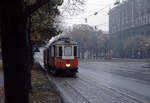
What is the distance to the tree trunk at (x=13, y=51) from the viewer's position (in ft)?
14.2

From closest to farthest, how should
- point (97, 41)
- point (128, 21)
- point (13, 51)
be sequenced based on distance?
point (13, 51)
point (128, 21)
point (97, 41)

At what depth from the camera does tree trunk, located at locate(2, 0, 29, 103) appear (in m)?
4.33

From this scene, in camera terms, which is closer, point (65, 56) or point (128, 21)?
point (65, 56)

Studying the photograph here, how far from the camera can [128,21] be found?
82.9m

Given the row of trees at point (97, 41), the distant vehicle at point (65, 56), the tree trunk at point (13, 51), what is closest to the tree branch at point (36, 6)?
the tree trunk at point (13, 51)

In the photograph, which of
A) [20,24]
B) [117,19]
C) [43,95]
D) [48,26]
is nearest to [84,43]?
[117,19]

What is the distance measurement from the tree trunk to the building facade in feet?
232

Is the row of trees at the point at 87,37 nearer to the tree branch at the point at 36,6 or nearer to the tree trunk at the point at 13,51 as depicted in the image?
the tree branch at the point at 36,6

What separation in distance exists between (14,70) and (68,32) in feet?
263

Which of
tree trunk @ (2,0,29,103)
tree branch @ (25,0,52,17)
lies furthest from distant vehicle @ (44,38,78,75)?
tree trunk @ (2,0,29,103)

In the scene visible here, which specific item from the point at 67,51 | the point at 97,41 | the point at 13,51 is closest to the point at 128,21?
the point at 97,41

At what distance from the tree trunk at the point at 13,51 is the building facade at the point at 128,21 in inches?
2780

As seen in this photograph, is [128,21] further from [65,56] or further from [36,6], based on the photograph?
[36,6]

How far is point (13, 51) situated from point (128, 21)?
81405mm
